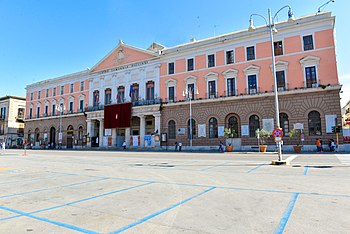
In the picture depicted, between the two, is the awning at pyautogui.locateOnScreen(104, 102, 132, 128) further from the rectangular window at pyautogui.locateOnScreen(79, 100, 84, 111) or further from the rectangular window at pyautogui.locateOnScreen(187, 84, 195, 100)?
the rectangular window at pyautogui.locateOnScreen(187, 84, 195, 100)

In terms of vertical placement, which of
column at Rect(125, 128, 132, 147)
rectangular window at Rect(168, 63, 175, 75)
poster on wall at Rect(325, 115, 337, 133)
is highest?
rectangular window at Rect(168, 63, 175, 75)

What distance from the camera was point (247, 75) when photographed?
3275 centimetres

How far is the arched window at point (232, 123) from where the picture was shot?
3259 cm

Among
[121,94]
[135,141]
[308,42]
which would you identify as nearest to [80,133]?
[121,94]

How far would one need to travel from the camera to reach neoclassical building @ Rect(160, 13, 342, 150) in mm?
28047

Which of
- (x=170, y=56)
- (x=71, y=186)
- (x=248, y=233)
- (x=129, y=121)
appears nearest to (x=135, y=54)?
(x=170, y=56)

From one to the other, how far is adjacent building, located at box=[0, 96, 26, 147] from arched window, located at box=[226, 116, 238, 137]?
5454 cm

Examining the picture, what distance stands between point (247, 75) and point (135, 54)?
20.7 m

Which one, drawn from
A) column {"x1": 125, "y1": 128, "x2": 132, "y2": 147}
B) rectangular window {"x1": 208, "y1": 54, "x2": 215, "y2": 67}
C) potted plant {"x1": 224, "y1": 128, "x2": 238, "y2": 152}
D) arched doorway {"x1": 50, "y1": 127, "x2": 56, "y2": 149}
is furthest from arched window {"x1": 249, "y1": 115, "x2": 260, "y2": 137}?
arched doorway {"x1": 50, "y1": 127, "x2": 56, "y2": 149}

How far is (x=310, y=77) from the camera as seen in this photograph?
29.0m

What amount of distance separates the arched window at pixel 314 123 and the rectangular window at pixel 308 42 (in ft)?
26.8

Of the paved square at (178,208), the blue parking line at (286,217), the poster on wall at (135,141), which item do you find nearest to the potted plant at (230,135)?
the poster on wall at (135,141)

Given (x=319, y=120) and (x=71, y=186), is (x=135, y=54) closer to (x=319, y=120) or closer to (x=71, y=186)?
(x=319, y=120)

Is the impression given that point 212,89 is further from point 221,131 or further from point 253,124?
point 253,124
